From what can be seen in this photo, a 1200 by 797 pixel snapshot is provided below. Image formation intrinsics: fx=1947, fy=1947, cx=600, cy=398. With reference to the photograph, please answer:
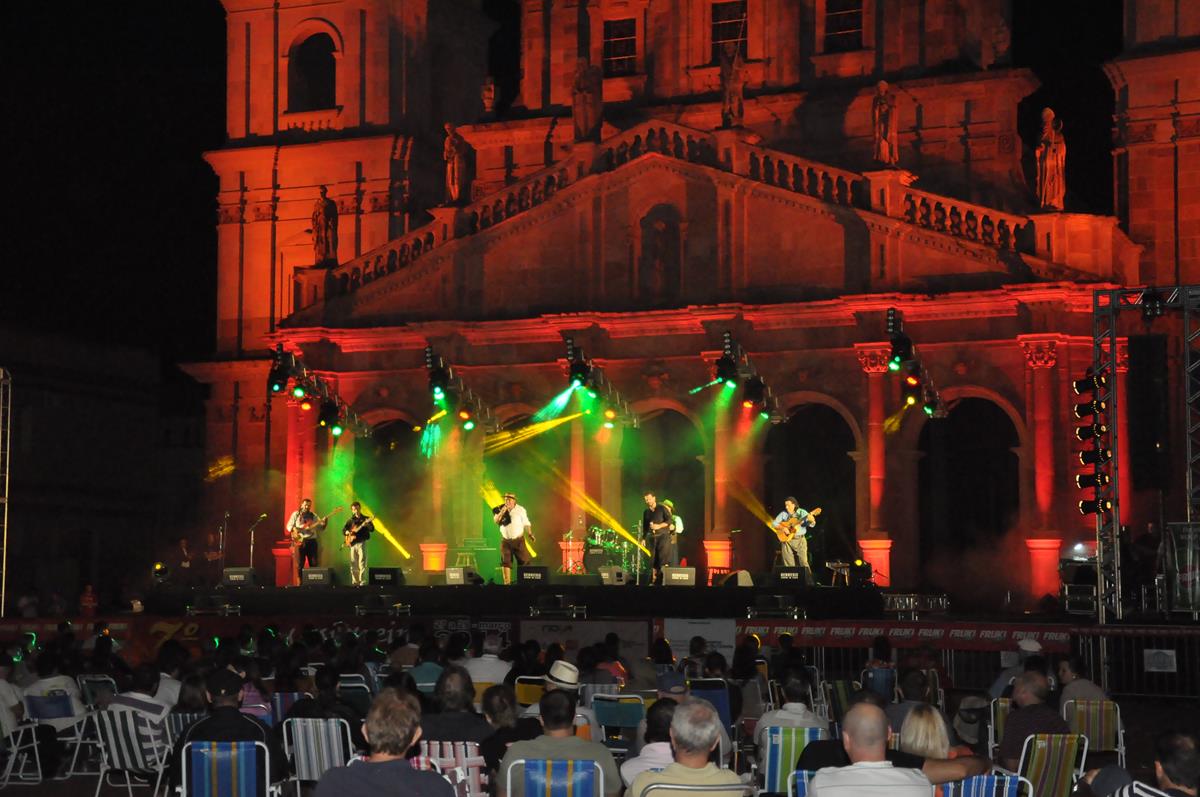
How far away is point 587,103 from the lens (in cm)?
4081

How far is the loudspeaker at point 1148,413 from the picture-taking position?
1495 inches

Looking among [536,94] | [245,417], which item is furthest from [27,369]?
[536,94]

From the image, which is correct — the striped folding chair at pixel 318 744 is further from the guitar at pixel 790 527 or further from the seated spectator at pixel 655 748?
the guitar at pixel 790 527

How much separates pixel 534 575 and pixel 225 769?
22415 mm

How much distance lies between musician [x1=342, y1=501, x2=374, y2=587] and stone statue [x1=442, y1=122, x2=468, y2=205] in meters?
7.38

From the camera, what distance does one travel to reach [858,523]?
3816 centimetres

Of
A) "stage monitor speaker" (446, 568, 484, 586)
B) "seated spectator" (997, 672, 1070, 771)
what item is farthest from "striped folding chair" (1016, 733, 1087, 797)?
"stage monitor speaker" (446, 568, 484, 586)

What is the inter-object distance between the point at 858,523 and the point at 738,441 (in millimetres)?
3041

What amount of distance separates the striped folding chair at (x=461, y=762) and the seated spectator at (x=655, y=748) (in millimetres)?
975

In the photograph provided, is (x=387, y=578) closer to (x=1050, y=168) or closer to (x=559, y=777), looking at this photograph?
(x=1050, y=168)

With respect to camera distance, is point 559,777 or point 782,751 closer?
point 559,777

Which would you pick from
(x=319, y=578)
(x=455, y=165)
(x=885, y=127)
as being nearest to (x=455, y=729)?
(x=319, y=578)

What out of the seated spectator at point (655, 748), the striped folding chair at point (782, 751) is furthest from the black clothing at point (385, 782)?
the striped folding chair at point (782, 751)

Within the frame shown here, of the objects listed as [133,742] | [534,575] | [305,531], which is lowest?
[133,742]
